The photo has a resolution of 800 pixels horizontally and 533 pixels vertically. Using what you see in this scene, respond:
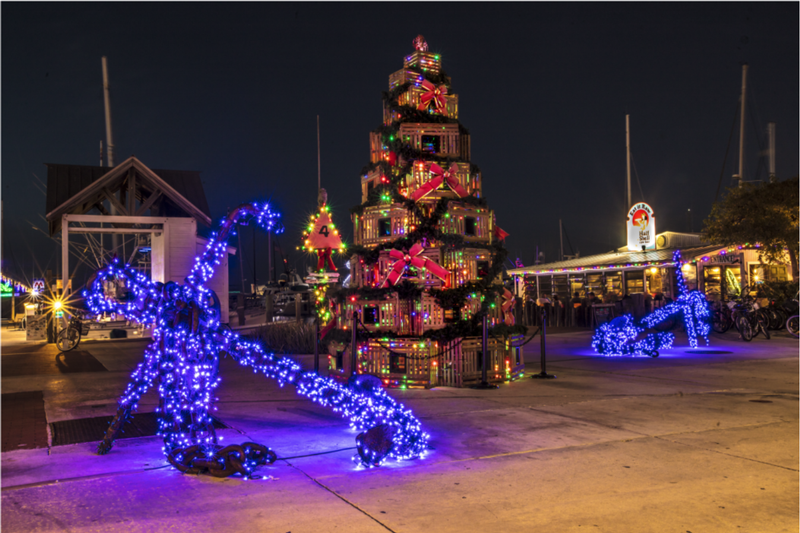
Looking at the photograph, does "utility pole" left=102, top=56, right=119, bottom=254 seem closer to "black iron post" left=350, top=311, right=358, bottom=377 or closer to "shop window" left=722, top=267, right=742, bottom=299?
"black iron post" left=350, top=311, right=358, bottom=377

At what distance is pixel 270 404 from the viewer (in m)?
8.48

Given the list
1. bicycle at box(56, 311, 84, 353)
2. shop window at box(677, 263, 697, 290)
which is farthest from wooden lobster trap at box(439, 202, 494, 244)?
shop window at box(677, 263, 697, 290)

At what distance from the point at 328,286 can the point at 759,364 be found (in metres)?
8.91

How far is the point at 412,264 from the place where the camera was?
9.75m

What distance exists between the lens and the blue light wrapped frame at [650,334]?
47.8 feet

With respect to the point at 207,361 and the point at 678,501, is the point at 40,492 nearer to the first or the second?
the point at 207,361

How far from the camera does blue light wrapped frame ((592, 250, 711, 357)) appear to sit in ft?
47.8

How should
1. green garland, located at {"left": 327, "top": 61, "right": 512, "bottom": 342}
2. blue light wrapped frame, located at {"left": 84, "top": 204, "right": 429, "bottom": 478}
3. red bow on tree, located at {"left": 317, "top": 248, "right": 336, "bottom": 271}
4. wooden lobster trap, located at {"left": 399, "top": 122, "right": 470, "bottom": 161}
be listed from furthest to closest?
red bow on tree, located at {"left": 317, "top": 248, "right": 336, "bottom": 271} → wooden lobster trap, located at {"left": 399, "top": 122, "right": 470, "bottom": 161} → green garland, located at {"left": 327, "top": 61, "right": 512, "bottom": 342} → blue light wrapped frame, located at {"left": 84, "top": 204, "right": 429, "bottom": 478}

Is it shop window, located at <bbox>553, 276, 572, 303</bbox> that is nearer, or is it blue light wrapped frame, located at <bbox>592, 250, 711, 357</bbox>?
blue light wrapped frame, located at <bbox>592, 250, 711, 357</bbox>

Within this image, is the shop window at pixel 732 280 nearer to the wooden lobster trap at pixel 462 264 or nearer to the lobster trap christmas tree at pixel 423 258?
the lobster trap christmas tree at pixel 423 258

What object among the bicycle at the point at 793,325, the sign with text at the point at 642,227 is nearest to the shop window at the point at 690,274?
the sign with text at the point at 642,227

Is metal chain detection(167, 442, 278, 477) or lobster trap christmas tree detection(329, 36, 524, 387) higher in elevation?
lobster trap christmas tree detection(329, 36, 524, 387)

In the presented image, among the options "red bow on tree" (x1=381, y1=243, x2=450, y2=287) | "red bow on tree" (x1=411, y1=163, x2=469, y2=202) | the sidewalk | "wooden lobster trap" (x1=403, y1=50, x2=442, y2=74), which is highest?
"wooden lobster trap" (x1=403, y1=50, x2=442, y2=74)

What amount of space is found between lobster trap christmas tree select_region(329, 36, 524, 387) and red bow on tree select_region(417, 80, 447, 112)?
2cm
